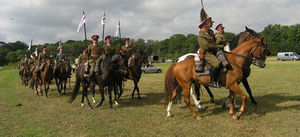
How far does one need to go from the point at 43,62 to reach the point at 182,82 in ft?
33.1

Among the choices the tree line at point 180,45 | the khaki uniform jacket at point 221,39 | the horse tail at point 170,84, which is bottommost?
the horse tail at point 170,84

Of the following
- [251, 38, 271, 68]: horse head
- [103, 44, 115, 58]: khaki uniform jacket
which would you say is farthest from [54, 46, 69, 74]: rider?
[251, 38, 271, 68]: horse head

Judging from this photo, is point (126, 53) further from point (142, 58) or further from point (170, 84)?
point (170, 84)

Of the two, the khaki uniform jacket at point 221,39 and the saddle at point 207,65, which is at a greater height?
the khaki uniform jacket at point 221,39

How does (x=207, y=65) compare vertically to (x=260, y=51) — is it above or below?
below

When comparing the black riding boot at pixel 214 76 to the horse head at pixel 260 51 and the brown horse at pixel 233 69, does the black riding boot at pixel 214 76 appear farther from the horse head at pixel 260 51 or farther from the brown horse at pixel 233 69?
the horse head at pixel 260 51

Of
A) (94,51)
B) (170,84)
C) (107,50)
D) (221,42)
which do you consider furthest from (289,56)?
(94,51)

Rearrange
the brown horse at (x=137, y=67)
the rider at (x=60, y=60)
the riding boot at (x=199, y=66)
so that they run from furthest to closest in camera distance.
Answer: the rider at (x=60, y=60) → the brown horse at (x=137, y=67) → the riding boot at (x=199, y=66)

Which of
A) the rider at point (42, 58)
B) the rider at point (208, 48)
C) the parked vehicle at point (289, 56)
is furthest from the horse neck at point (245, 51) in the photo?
the parked vehicle at point (289, 56)

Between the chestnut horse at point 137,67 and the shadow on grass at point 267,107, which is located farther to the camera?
the chestnut horse at point 137,67

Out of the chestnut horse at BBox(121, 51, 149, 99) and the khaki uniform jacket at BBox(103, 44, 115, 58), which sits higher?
the khaki uniform jacket at BBox(103, 44, 115, 58)

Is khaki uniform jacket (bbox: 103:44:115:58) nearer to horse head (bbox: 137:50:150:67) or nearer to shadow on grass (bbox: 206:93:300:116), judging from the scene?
horse head (bbox: 137:50:150:67)

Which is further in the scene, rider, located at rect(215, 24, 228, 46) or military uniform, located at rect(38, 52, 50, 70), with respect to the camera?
military uniform, located at rect(38, 52, 50, 70)

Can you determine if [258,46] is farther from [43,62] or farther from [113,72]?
[43,62]
